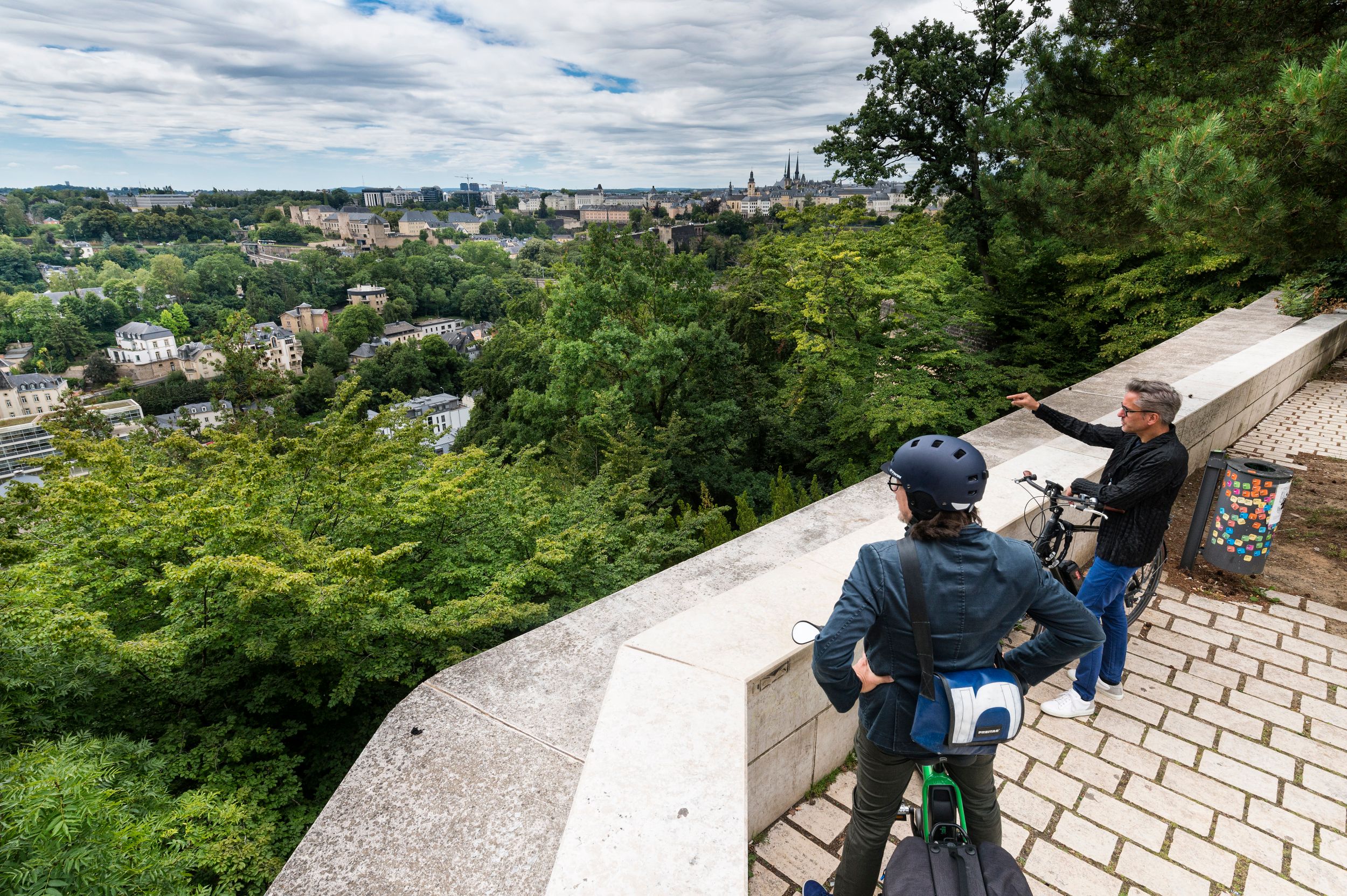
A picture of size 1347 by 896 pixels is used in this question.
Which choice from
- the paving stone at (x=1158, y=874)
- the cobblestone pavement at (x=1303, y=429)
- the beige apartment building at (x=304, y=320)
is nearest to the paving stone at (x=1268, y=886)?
the paving stone at (x=1158, y=874)

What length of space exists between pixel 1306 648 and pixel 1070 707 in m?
1.92

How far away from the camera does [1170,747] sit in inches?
132

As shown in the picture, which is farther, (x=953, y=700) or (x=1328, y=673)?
(x=1328, y=673)

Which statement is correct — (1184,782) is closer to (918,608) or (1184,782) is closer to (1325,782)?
(1325,782)

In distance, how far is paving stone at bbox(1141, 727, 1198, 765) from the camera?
327 cm

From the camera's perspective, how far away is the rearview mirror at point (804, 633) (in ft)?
6.33

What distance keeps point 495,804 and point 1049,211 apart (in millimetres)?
7124

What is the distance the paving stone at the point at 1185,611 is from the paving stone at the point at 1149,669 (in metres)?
0.70

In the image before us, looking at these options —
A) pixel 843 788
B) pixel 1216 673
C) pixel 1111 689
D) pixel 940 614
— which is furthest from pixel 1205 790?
pixel 940 614

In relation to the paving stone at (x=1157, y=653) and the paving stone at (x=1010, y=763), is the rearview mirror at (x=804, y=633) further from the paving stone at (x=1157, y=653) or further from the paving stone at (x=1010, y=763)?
the paving stone at (x=1157, y=653)

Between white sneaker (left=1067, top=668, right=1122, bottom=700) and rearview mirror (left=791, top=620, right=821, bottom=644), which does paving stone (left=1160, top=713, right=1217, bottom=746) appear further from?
rearview mirror (left=791, top=620, right=821, bottom=644)

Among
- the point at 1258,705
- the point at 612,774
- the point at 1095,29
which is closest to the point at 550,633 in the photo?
the point at 612,774

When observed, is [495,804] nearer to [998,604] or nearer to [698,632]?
[698,632]

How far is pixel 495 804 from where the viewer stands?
2287mm
